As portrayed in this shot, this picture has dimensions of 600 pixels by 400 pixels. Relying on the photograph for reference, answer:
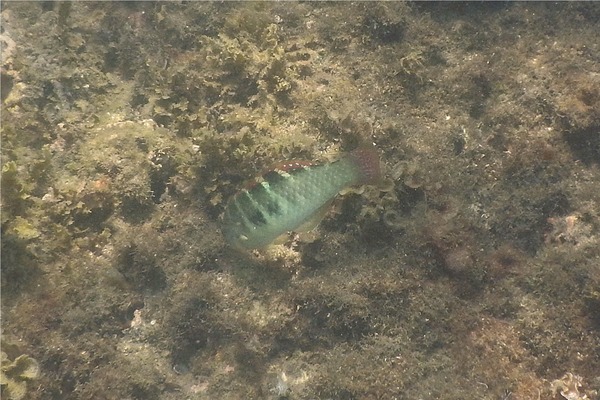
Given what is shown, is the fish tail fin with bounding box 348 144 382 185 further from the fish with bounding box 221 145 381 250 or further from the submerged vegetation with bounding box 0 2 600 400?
the submerged vegetation with bounding box 0 2 600 400

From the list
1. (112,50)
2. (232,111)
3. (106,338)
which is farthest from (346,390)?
(112,50)

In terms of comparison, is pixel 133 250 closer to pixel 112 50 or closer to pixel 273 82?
pixel 273 82

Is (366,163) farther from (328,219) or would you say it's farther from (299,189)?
(328,219)

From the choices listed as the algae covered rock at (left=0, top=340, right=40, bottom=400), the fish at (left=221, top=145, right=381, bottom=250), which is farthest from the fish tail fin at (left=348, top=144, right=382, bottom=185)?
the algae covered rock at (left=0, top=340, right=40, bottom=400)

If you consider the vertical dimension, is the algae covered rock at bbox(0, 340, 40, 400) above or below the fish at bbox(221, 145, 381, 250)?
below

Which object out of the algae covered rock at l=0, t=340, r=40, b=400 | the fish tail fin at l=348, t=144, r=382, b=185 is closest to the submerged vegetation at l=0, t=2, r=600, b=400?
the algae covered rock at l=0, t=340, r=40, b=400

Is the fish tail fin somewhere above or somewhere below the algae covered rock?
above

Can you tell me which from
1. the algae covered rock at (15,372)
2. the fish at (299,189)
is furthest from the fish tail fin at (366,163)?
the algae covered rock at (15,372)

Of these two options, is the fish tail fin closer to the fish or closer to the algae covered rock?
the fish
